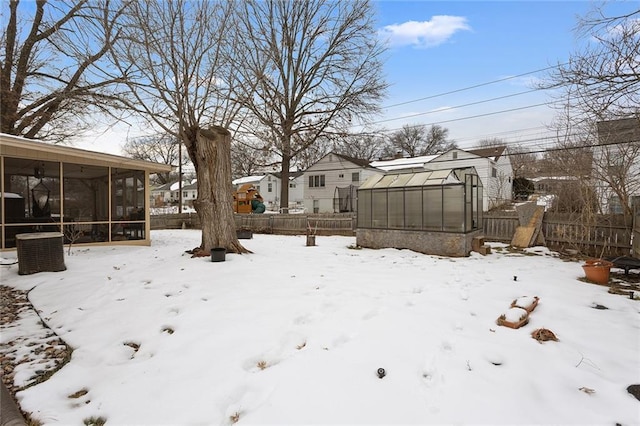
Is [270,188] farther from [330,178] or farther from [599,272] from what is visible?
[599,272]

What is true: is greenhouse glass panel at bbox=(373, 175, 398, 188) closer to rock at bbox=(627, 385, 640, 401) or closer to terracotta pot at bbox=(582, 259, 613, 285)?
terracotta pot at bbox=(582, 259, 613, 285)

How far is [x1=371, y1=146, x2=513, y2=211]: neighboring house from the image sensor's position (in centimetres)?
2327

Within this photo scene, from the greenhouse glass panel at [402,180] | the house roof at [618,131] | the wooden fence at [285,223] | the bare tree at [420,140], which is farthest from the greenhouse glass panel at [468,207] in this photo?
the bare tree at [420,140]

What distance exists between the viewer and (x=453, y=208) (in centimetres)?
854

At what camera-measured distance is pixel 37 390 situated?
2.53 metres

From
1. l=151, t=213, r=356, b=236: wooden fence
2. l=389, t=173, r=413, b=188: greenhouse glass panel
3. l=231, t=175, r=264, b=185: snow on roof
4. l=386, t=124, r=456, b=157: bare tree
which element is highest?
l=386, t=124, r=456, b=157: bare tree

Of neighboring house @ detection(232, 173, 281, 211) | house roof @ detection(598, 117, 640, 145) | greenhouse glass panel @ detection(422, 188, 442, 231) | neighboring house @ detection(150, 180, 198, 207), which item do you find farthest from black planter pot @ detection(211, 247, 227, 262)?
neighboring house @ detection(150, 180, 198, 207)

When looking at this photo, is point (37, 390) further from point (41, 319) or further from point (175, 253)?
point (175, 253)

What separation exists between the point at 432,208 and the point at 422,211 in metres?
0.30

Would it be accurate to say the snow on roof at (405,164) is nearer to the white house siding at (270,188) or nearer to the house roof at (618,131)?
the white house siding at (270,188)

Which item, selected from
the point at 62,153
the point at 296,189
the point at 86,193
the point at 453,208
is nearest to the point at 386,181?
the point at 453,208

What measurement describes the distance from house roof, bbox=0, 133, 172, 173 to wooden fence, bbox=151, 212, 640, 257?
21.3 feet

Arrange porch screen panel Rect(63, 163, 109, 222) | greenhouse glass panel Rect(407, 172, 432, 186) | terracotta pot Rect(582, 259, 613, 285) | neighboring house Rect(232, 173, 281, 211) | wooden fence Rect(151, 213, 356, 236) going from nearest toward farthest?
terracotta pot Rect(582, 259, 613, 285) → porch screen panel Rect(63, 163, 109, 222) → greenhouse glass panel Rect(407, 172, 432, 186) → wooden fence Rect(151, 213, 356, 236) → neighboring house Rect(232, 173, 281, 211)

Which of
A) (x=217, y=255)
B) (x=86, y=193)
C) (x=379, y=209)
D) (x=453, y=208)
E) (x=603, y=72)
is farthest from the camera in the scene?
(x=379, y=209)
